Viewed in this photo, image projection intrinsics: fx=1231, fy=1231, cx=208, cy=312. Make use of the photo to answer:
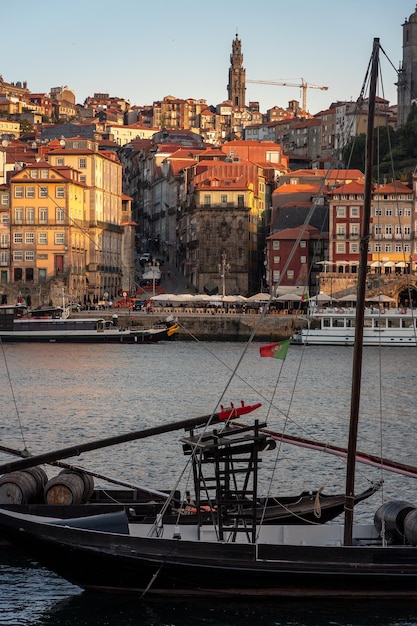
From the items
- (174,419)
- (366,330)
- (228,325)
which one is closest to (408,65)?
(228,325)

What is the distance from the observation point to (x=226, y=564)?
1727 cm

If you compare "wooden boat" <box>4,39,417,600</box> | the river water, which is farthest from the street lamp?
"wooden boat" <box>4,39,417,600</box>

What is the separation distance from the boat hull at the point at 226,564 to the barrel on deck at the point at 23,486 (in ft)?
8.34

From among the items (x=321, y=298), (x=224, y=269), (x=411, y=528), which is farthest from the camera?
(x=224, y=269)

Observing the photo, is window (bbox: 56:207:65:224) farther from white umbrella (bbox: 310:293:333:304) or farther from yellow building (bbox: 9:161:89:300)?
white umbrella (bbox: 310:293:333:304)

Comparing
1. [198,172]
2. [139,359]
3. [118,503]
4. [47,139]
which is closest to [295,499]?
[118,503]

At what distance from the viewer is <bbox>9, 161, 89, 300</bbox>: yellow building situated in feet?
365

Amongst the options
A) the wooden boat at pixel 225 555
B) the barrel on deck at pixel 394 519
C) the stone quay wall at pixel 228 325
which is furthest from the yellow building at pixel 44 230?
the wooden boat at pixel 225 555

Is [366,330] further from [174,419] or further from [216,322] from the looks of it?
[174,419]

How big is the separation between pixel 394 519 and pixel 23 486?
6207 mm

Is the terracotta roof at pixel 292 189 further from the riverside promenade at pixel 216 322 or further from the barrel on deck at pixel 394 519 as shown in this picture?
the barrel on deck at pixel 394 519

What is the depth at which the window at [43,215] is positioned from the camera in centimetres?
11225

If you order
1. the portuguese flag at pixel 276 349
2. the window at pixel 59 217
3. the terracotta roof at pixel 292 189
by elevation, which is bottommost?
the portuguese flag at pixel 276 349

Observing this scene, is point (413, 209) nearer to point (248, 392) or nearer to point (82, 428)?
point (248, 392)
